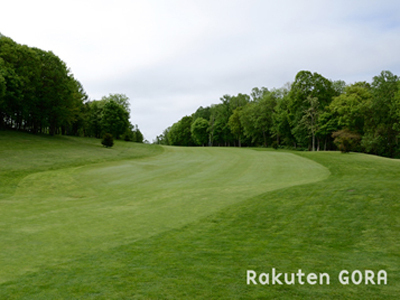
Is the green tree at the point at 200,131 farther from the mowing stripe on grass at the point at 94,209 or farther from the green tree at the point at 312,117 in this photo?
the mowing stripe on grass at the point at 94,209

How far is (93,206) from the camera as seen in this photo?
13.8 metres

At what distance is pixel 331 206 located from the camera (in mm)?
10609

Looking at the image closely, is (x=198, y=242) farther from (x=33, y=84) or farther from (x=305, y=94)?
(x=305, y=94)

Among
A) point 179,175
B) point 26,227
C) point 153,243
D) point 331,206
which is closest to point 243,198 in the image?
point 331,206

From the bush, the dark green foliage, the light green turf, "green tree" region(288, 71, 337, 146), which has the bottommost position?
the light green turf

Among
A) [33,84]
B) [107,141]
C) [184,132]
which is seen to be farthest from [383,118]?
[184,132]

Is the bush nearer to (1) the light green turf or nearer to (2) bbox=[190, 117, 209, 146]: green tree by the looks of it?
(1) the light green turf

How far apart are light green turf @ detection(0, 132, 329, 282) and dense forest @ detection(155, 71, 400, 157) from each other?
33.3 meters

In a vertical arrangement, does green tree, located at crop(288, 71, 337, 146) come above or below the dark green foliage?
above

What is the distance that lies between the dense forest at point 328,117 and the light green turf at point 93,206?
33304mm

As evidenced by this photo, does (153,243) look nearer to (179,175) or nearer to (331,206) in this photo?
(331,206)

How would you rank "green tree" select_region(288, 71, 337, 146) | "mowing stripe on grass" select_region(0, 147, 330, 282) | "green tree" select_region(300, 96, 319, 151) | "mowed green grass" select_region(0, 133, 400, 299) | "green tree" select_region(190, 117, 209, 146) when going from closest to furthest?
"mowed green grass" select_region(0, 133, 400, 299) < "mowing stripe on grass" select_region(0, 147, 330, 282) < "green tree" select_region(300, 96, 319, 151) < "green tree" select_region(288, 71, 337, 146) < "green tree" select_region(190, 117, 209, 146)

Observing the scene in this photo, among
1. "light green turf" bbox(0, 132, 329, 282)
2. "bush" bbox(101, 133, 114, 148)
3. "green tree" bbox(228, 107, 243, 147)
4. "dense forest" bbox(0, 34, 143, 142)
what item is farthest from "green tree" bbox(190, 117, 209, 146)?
"light green turf" bbox(0, 132, 329, 282)

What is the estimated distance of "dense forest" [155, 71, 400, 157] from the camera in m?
49.8
